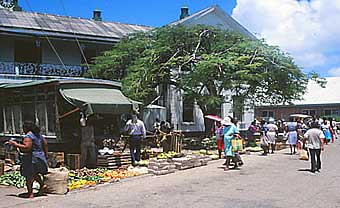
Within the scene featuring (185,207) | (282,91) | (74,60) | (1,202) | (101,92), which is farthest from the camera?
(74,60)

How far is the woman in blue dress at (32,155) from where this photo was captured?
32.0 ft

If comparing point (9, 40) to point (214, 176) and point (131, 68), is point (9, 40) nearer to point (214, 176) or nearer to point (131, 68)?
point (131, 68)


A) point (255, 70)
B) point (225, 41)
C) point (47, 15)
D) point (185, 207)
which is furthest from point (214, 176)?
point (47, 15)

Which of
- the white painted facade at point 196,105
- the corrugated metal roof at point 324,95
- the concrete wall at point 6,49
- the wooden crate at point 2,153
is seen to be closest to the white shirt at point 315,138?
the white painted facade at point 196,105

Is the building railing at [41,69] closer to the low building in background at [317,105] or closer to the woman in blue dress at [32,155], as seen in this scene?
the woman in blue dress at [32,155]

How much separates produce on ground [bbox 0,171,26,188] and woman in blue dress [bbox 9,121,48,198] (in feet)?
5.81

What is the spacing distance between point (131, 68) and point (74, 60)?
5.73 m

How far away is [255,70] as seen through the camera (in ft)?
71.7

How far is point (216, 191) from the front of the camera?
1070cm

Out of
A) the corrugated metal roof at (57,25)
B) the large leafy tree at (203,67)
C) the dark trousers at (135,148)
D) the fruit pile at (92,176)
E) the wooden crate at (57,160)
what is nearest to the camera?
the fruit pile at (92,176)

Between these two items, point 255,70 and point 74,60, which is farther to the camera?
point 74,60

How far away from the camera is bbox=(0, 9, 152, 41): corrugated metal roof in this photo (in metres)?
23.4

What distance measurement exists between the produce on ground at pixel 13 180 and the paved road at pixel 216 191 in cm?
75

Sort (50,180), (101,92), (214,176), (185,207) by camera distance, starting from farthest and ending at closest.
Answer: (101,92) → (214,176) → (50,180) → (185,207)
